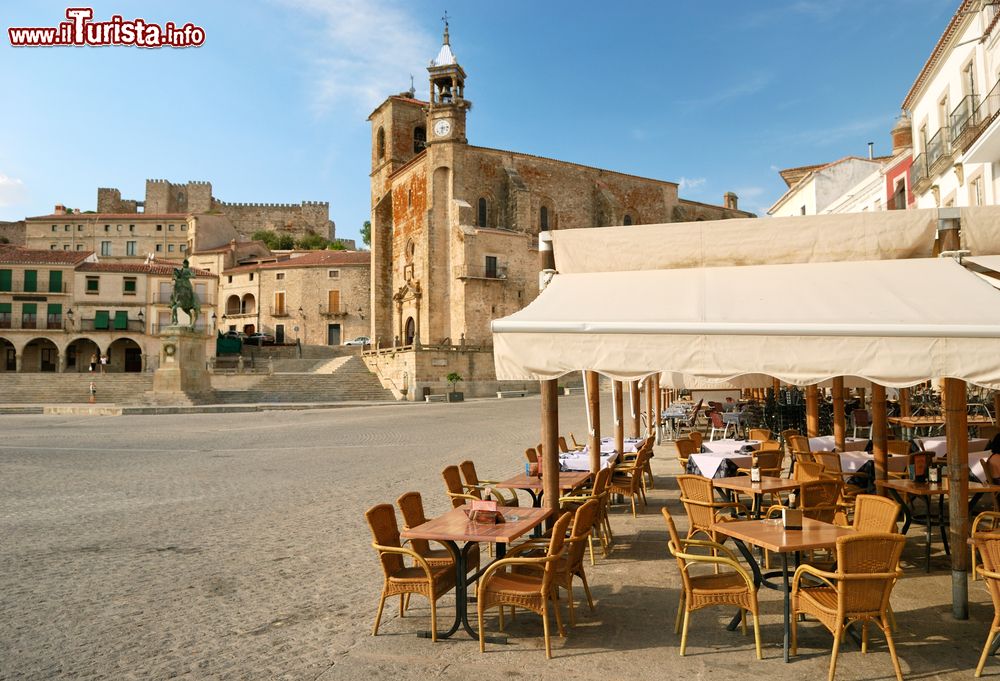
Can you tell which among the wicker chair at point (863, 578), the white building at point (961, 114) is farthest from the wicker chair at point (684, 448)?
the white building at point (961, 114)

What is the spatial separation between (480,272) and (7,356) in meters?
32.1

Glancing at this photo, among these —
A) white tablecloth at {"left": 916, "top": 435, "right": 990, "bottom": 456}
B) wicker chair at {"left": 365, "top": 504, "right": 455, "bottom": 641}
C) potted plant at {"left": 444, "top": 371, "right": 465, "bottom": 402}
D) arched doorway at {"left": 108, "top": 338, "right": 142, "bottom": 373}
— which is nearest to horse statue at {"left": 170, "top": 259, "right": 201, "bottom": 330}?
potted plant at {"left": 444, "top": 371, "right": 465, "bottom": 402}

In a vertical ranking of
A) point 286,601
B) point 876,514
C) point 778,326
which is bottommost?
point 286,601

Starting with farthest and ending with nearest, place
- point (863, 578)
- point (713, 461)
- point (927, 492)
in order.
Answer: point (713, 461), point (927, 492), point (863, 578)

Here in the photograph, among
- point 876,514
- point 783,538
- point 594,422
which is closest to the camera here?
point 783,538

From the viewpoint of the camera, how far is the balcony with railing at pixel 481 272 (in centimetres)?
4105

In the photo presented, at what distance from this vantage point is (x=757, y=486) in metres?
6.27

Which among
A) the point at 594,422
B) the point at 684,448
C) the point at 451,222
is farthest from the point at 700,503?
the point at 451,222

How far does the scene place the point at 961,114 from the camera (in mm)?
16375

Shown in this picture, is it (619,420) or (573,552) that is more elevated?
(619,420)

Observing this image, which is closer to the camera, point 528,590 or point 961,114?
point 528,590

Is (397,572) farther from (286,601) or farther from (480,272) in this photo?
(480,272)

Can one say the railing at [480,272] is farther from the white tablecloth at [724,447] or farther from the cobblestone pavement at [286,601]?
the white tablecloth at [724,447]

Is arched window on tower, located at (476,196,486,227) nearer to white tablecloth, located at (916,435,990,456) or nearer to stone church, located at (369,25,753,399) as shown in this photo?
stone church, located at (369,25,753,399)
